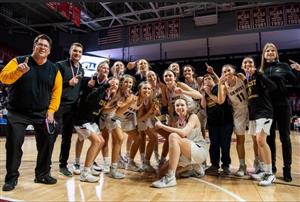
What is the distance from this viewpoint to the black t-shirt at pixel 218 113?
4.09 meters

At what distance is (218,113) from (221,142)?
409 millimetres

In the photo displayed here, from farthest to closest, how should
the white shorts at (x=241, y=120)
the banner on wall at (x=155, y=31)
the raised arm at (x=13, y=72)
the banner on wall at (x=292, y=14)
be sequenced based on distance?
the banner on wall at (x=155, y=31), the banner on wall at (x=292, y=14), the white shorts at (x=241, y=120), the raised arm at (x=13, y=72)

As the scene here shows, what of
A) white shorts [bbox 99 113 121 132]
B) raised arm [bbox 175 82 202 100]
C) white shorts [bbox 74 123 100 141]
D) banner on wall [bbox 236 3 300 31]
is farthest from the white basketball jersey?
banner on wall [bbox 236 3 300 31]

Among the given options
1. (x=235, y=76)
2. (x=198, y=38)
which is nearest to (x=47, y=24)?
(x=198, y=38)

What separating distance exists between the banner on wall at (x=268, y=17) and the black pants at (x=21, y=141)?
8718 mm

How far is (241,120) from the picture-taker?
393 centimetres

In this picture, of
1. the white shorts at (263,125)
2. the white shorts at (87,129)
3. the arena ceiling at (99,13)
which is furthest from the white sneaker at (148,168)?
the arena ceiling at (99,13)

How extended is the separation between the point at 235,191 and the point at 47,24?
11108 mm

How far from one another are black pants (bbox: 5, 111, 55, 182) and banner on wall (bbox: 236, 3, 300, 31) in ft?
28.6

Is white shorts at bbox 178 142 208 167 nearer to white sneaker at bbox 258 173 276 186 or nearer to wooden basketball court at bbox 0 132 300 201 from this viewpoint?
wooden basketball court at bbox 0 132 300 201

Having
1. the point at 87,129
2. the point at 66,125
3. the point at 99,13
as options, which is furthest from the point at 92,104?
the point at 99,13

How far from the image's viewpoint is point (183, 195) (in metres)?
2.92

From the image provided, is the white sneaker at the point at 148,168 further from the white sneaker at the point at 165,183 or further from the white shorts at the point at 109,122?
the white sneaker at the point at 165,183

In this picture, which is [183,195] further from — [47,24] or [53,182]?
[47,24]
